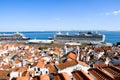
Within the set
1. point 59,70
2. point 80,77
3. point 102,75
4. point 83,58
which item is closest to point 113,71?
point 102,75

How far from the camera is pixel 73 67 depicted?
127 feet

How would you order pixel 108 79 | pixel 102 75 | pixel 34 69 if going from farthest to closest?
pixel 34 69, pixel 102 75, pixel 108 79

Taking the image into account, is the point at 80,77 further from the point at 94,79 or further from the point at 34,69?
the point at 34,69

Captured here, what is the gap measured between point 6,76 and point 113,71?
24625 mm

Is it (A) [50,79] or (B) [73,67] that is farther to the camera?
(B) [73,67]

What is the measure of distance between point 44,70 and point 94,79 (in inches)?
802

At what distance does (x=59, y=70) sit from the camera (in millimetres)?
38500

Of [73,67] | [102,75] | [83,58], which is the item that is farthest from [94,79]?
[83,58]

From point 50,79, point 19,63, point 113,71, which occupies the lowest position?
point 19,63

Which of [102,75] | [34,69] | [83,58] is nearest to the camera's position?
[102,75]

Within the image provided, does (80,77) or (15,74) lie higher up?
(80,77)

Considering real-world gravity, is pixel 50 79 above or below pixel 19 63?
above

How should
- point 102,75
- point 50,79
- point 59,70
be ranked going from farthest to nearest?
point 59,70 → point 50,79 → point 102,75

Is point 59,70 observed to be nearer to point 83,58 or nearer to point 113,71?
point 113,71
